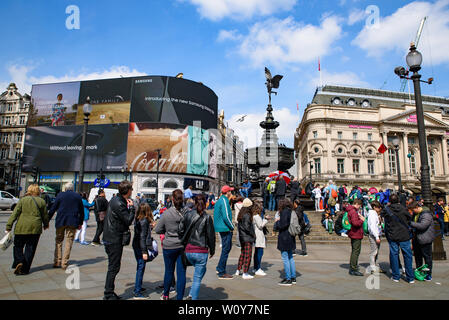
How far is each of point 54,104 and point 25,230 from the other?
51.7 m

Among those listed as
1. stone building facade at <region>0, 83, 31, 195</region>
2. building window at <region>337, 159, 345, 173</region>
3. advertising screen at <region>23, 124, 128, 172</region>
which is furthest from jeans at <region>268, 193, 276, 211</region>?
stone building facade at <region>0, 83, 31, 195</region>

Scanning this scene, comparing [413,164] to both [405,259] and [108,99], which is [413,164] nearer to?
[108,99]

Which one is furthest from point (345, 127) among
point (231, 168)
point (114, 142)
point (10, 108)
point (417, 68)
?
point (10, 108)

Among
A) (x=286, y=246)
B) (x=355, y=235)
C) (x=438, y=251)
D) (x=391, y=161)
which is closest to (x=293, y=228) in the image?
(x=286, y=246)

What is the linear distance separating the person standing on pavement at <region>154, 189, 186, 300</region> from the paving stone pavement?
663 mm

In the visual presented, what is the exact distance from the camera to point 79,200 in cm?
650

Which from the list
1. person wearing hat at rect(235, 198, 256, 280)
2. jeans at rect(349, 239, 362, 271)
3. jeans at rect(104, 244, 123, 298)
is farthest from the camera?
jeans at rect(349, 239, 362, 271)

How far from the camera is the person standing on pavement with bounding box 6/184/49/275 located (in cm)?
555

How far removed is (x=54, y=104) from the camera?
1932 inches

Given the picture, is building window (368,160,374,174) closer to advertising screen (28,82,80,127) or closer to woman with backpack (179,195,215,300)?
advertising screen (28,82,80,127)

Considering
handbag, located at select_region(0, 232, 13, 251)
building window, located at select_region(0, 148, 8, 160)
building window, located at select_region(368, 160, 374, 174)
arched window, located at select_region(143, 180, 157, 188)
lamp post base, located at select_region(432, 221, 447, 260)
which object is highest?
building window, located at select_region(0, 148, 8, 160)
